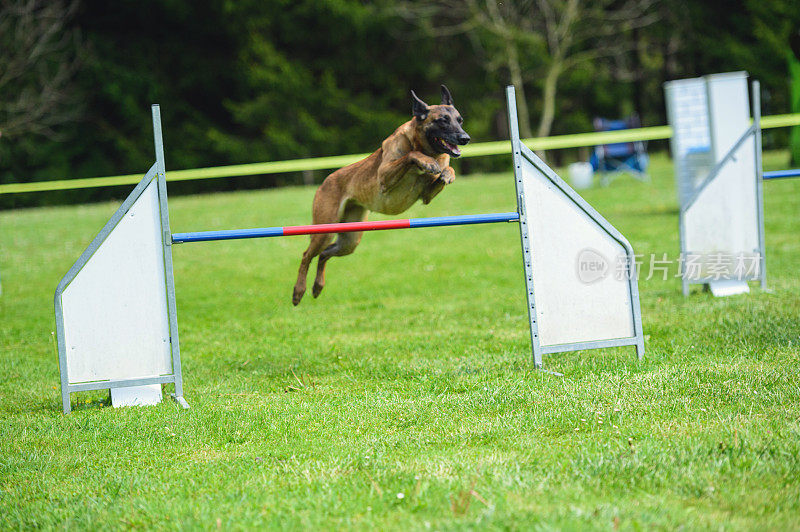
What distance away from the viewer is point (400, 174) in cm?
504

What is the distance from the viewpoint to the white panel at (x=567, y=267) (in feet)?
17.1

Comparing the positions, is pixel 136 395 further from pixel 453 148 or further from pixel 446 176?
pixel 453 148

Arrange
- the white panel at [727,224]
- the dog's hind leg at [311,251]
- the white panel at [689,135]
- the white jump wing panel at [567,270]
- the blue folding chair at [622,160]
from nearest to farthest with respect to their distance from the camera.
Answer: the white jump wing panel at [567,270] < the dog's hind leg at [311,251] < the white panel at [727,224] < the white panel at [689,135] < the blue folding chair at [622,160]

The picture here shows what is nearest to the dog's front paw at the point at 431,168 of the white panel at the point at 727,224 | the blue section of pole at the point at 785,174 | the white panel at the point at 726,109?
the blue section of pole at the point at 785,174

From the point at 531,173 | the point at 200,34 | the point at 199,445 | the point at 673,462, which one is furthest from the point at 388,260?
the point at 200,34

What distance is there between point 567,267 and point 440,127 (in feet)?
Answer: 4.04

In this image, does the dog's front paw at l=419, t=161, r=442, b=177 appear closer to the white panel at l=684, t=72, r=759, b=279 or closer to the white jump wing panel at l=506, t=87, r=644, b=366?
the white jump wing panel at l=506, t=87, r=644, b=366

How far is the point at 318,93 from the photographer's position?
95.6 feet

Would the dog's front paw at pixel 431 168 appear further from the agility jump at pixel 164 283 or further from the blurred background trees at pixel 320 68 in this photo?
the blurred background trees at pixel 320 68

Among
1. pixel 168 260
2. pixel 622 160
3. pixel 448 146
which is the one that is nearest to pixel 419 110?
pixel 448 146

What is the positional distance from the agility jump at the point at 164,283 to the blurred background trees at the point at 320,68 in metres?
22.3

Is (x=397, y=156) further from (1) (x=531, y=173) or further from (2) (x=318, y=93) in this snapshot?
(2) (x=318, y=93)

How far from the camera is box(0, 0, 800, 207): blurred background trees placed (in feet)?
89.9

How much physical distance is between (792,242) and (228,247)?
27.1 feet
